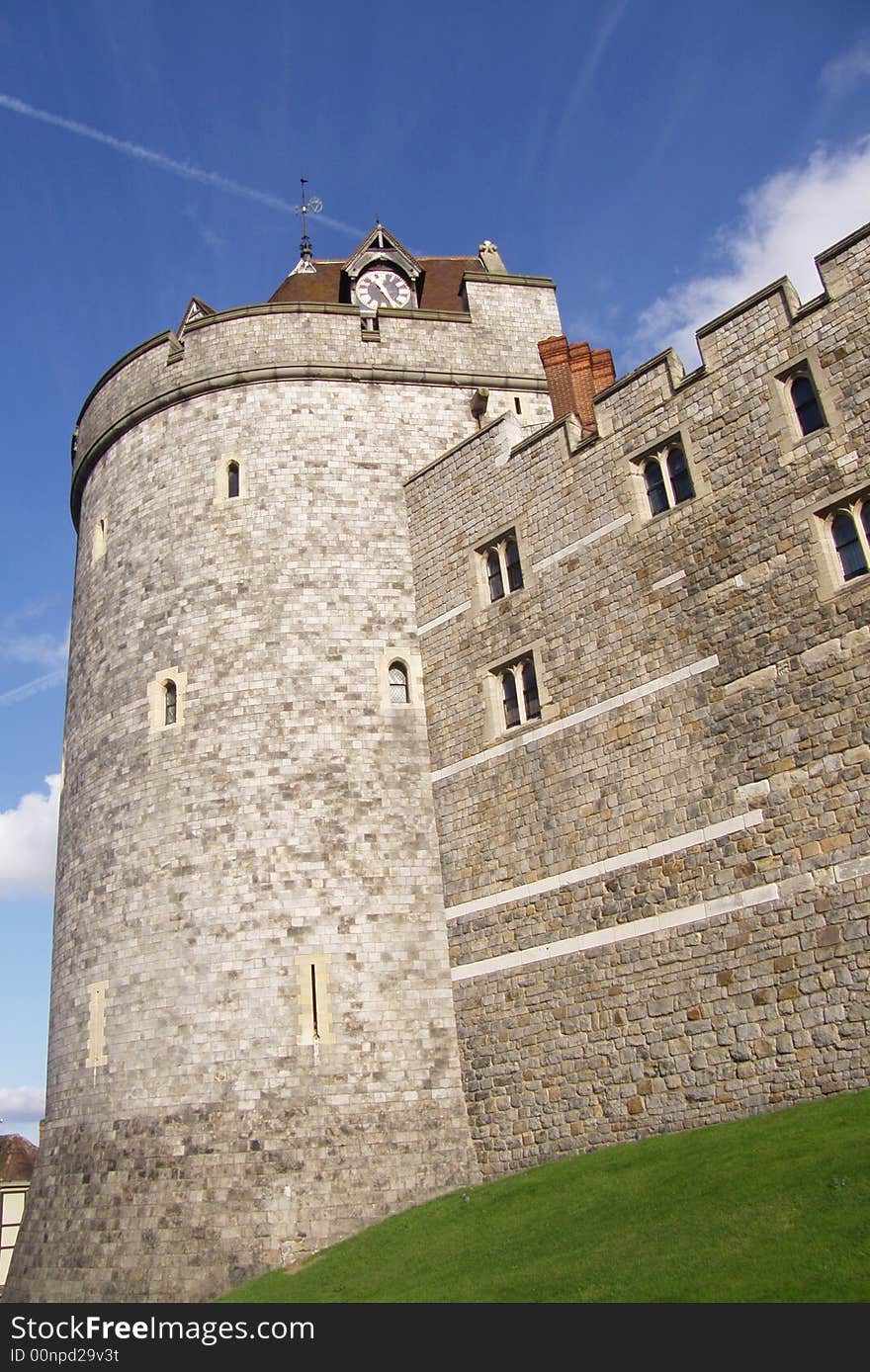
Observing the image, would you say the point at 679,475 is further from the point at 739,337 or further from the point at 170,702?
the point at 170,702

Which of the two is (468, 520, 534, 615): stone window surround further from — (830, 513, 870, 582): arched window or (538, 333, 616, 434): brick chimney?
(830, 513, 870, 582): arched window

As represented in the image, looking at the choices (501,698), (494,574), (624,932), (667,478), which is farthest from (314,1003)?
(667,478)

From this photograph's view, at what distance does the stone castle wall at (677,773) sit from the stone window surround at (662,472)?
0.16 feet

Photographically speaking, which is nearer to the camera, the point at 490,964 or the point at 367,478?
the point at 490,964

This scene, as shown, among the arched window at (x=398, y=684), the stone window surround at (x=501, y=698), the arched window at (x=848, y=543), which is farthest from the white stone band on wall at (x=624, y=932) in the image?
the arched window at (x=398, y=684)

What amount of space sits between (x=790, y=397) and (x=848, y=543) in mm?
2288

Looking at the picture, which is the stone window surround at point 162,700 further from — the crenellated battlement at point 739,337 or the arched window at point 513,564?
the crenellated battlement at point 739,337

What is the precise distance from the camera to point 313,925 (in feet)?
53.3

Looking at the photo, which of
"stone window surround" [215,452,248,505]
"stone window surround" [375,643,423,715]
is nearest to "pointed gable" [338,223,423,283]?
"stone window surround" [215,452,248,505]

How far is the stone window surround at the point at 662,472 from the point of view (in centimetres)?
1477

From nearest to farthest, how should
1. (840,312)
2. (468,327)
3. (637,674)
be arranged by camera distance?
1. (840,312)
2. (637,674)
3. (468,327)
